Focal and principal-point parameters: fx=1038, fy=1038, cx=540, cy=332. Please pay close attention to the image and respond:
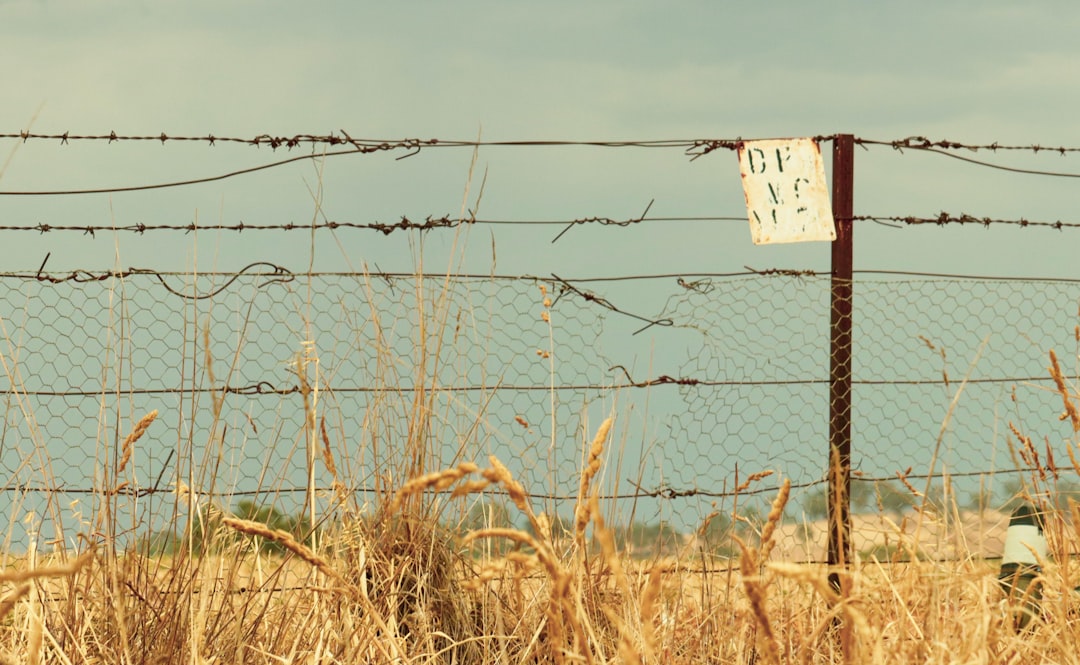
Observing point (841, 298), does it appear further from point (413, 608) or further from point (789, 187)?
point (413, 608)

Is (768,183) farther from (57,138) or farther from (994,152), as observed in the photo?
(57,138)

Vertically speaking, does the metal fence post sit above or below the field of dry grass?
above

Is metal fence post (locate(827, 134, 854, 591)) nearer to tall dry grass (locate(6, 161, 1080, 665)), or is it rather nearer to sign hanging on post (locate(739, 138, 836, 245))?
sign hanging on post (locate(739, 138, 836, 245))

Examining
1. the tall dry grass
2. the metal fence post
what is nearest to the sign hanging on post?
the metal fence post

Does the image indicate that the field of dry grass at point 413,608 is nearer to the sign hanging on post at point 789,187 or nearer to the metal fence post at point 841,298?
the metal fence post at point 841,298

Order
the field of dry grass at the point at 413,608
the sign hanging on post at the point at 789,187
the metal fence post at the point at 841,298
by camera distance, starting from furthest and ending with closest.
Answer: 1. the metal fence post at the point at 841,298
2. the sign hanging on post at the point at 789,187
3. the field of dry grass at the point at 413,608

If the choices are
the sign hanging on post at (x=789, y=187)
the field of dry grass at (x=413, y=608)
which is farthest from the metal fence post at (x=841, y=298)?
the field of dry grass at (x=413, y=608)

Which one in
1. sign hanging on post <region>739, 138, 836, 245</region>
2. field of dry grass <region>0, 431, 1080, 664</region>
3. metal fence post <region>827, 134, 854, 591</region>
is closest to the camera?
field of dry grass <region>0, 431, 1080, 664</region>

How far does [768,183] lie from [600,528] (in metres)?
2.70

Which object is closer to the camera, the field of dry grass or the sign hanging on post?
the field of dry grass

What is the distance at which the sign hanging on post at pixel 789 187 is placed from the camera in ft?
11.4

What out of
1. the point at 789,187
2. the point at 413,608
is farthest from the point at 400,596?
the point at 789,187

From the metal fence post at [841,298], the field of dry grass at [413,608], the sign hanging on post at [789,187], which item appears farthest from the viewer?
the metal fence post at [841,298]

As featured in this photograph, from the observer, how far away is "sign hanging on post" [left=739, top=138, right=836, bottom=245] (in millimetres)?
3477
